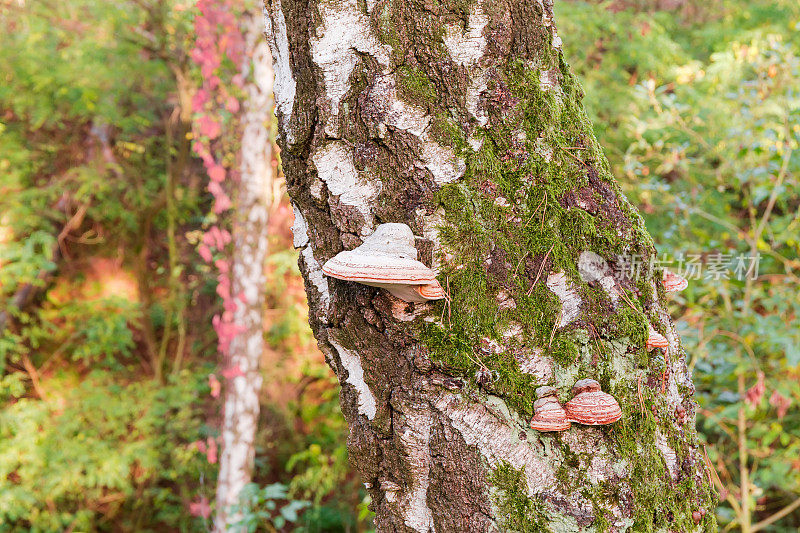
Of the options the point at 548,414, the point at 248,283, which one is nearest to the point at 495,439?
the point at 548,414

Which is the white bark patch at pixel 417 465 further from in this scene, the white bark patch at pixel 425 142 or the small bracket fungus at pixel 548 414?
the white bark patch at pixel 425 142

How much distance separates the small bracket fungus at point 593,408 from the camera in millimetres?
984

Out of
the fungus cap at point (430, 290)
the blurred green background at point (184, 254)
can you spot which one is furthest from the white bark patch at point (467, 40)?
the blurred green background at point (184, 254)

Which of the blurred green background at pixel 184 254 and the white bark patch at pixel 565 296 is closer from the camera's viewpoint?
the white bark patch at pixel 565 296

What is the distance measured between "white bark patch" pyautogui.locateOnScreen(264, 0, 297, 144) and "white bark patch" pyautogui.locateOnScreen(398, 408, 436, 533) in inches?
24.1

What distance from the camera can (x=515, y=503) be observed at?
101 cm

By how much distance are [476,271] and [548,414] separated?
293 mm

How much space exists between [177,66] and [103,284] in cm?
305

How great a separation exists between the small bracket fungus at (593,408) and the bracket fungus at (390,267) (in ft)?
1.05

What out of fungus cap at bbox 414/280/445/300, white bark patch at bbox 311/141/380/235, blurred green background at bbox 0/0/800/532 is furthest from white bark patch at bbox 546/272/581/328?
blurred green background at bbox 0/0/800/532

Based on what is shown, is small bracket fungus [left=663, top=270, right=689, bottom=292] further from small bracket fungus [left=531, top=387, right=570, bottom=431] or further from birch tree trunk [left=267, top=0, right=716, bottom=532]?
small bracket fungus [left=531, top=387, right=570, bottom=431]

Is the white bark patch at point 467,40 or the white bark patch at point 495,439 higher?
the white bark patch at point 467,40


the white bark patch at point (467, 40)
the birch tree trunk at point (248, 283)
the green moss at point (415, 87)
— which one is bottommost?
the birch tree trunk at point (248, 283)

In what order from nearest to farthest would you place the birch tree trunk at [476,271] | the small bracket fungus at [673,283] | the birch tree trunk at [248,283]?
1. the birch tree trunk at [476,271]
2. the small bracket fungus at [673,283]
3. the birch tree trunk at [248,283]
